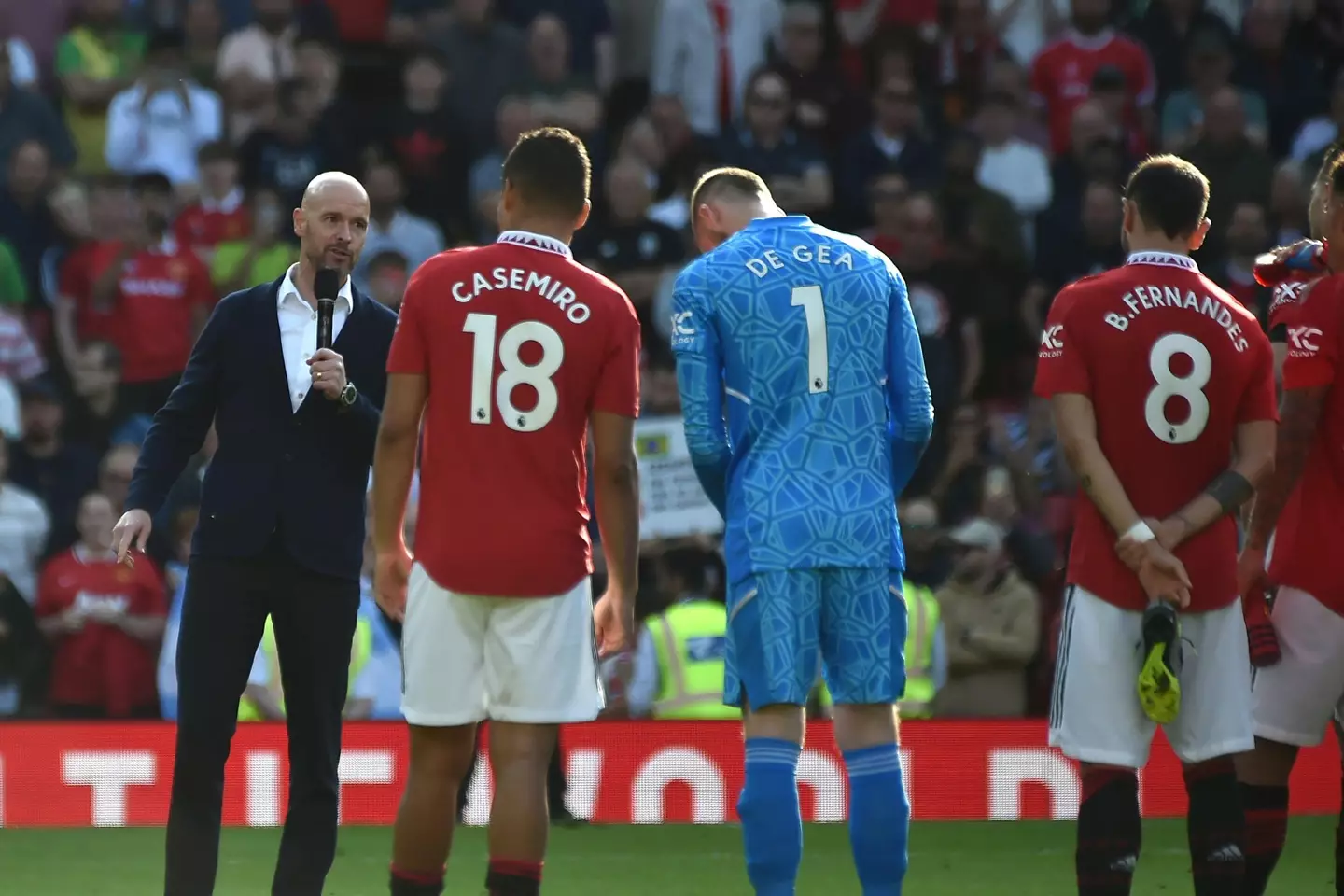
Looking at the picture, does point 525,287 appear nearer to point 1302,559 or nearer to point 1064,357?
point 1064,357

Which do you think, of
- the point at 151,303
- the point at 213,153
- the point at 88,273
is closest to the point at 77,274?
the point at 88,273

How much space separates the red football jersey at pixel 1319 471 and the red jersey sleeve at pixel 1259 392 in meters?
0.33

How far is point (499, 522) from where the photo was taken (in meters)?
5.77

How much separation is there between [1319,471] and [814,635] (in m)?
1.69

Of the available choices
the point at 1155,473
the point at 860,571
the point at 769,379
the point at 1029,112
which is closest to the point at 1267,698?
the point at 1155,473

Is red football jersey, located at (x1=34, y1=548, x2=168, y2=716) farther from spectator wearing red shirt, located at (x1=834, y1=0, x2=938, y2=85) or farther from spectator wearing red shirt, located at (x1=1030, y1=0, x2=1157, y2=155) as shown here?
spectator wearing red shirt, located at (x1=1030, y1=0, x2=1157, y2=155)

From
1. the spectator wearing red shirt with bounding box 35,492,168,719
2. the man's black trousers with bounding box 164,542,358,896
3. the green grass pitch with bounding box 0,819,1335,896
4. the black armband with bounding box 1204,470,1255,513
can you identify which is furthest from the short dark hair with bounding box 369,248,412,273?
the black armband with bounding box 1204,470,1255,513

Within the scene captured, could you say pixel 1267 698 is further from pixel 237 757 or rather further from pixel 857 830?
pixel 237 757

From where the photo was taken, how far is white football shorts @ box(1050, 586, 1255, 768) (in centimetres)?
590

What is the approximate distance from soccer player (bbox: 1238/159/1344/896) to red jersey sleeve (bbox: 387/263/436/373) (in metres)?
2.54

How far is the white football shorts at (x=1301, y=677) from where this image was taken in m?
6.34

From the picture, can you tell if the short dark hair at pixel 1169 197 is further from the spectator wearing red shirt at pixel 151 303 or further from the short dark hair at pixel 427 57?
the short dark hair at pixel 427 57

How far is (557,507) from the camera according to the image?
5848 mm

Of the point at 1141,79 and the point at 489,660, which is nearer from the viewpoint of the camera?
the point at 489,660
